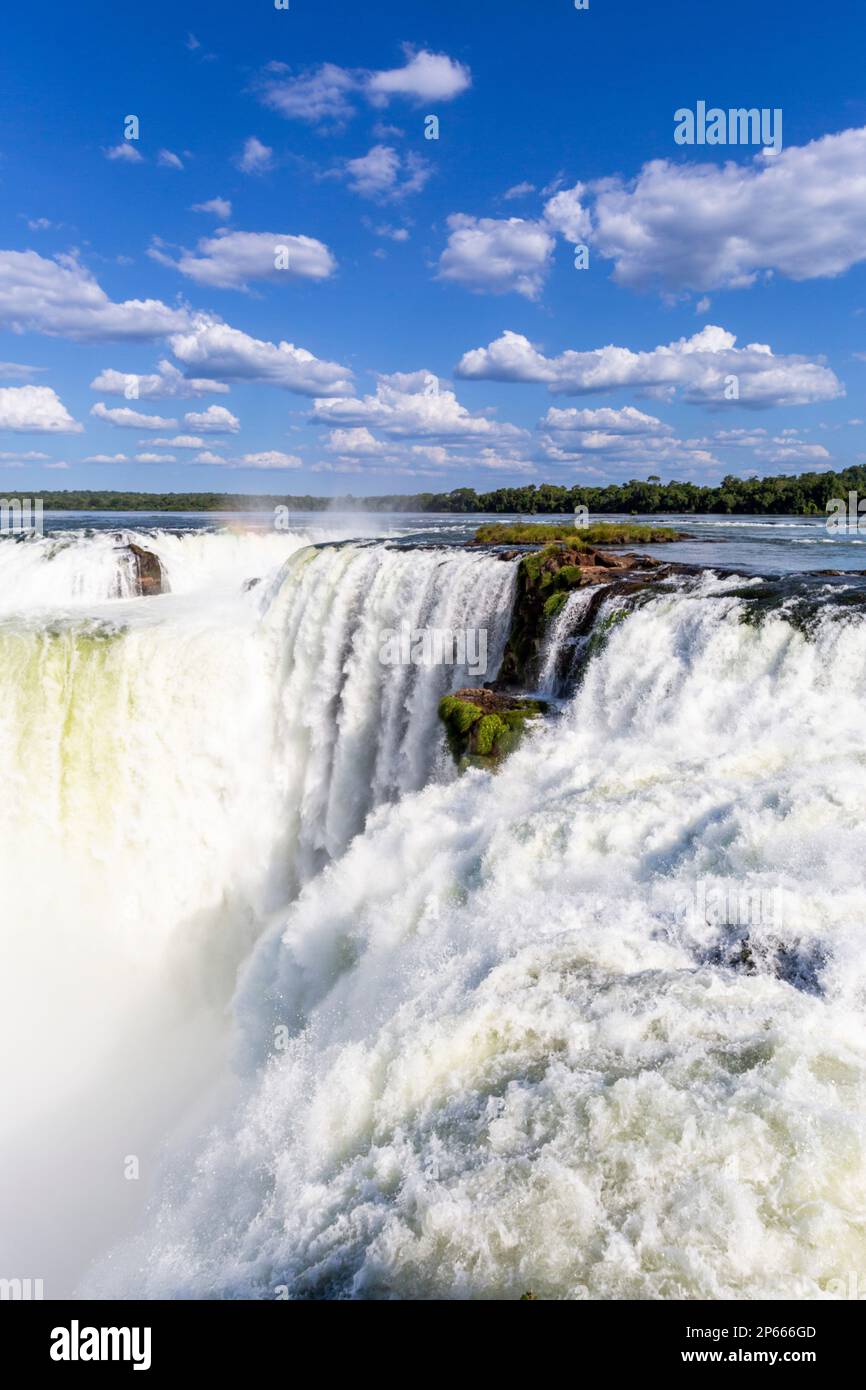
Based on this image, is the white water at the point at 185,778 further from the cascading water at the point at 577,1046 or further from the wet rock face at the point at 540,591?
the cascading water at the point at 577,1046

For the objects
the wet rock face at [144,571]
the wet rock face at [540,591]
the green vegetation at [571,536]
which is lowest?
the wet rock face at [540,591]

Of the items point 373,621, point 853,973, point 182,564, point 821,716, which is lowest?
point 853,973

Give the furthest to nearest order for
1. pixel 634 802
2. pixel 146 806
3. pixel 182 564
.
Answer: pixel 182 564
pixel 146 806
pixel 634 802

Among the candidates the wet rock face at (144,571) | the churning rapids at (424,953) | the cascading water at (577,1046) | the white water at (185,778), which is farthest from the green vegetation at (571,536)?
the cascading water at (577,1046)

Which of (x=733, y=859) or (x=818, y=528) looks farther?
(x=818, y=528)

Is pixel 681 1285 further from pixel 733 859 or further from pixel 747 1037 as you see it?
pixel 733 859

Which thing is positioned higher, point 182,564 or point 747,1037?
point 182,564

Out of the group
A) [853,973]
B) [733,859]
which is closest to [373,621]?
[733,859]
